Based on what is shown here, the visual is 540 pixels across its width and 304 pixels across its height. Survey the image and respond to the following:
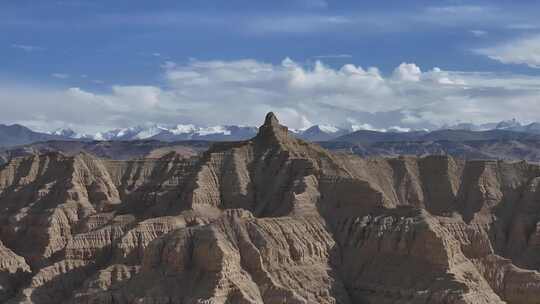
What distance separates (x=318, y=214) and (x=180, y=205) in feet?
73.6

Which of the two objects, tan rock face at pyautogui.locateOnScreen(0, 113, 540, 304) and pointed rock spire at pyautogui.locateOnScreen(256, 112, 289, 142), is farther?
pointed rock spire at pyautogui.locateOnScreen(256, 112, 289, 142)

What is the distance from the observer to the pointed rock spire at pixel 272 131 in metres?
134

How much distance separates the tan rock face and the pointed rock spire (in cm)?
23

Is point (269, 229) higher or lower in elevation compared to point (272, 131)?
lower

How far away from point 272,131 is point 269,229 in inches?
1569

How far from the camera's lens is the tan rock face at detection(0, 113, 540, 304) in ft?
290

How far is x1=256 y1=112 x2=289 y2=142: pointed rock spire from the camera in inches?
5261

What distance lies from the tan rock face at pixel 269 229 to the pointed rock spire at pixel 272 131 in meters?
0.23

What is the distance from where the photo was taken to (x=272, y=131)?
134500 mm

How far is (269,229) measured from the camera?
96062 mm

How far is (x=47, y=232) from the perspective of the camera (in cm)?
11850

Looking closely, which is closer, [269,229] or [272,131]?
[269,229]

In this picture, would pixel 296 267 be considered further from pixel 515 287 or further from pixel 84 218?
pixel 84 218

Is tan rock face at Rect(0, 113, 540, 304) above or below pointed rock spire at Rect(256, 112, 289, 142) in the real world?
below
